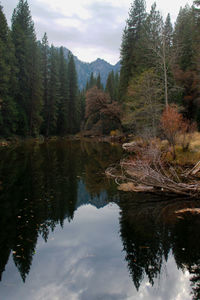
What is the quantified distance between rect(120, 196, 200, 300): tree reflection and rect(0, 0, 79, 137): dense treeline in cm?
2296

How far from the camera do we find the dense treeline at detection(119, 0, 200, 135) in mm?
20609

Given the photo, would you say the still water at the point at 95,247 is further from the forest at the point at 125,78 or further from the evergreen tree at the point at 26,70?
the evergreen tree at the point at 26,70

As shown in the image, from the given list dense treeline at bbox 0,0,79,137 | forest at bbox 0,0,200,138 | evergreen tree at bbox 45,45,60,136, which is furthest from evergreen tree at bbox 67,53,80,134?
evergreen tree at bbox 45,45,60,136

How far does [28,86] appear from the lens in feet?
120

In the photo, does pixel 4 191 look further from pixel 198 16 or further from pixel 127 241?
pixel 198 16

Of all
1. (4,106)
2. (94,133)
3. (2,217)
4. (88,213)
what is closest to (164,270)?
(88,213)

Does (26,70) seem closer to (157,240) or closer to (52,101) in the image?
(52,101)

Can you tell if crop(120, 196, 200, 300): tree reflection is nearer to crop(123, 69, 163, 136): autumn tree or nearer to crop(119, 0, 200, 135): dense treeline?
crop(119, 0, 200, 135): dense treeline

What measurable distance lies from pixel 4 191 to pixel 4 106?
22990 millimetres

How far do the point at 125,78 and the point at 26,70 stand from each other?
15091 mm

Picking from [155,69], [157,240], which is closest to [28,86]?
[155,69]

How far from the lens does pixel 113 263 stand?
17.1 ft

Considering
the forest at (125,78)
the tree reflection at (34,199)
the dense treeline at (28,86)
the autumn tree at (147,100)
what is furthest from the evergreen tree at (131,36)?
the tree reflection at (34,199)

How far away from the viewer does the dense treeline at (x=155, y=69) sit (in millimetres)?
20609
